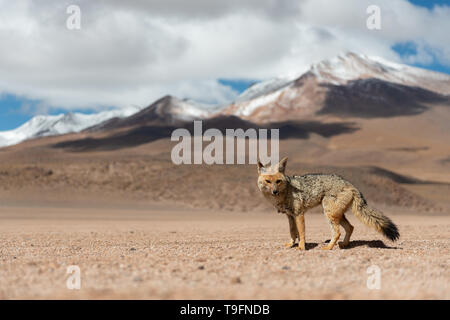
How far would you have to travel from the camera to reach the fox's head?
10.2m

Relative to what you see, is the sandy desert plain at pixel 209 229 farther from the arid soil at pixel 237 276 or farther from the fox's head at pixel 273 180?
the fox's head at pixel 273 180

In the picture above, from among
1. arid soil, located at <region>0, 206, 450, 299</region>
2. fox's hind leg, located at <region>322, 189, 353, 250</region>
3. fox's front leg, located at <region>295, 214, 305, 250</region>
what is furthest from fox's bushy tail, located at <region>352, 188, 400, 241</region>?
fox's front leg, located at <region>295, 214, 305, 250</region>

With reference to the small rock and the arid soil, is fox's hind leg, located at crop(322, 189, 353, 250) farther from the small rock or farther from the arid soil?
the small rock

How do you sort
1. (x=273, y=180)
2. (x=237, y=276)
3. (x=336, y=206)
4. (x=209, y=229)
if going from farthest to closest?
1. (x=209, y=229)
2. (x=336, y=206)
3. (x=273, y=180)
4. (x=237, y=276)

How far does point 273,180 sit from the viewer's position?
33.5ft

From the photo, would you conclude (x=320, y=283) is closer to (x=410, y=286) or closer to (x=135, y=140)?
(x=410, y=286)

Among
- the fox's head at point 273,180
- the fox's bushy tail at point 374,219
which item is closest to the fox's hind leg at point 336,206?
the fox's bushy tail at point 374,219

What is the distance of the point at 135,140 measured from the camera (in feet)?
435

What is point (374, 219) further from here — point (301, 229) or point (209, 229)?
point (209, 229)

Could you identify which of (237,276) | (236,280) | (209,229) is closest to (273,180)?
(237,276)

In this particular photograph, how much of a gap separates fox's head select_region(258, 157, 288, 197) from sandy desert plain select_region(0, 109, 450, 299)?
44.0 inches

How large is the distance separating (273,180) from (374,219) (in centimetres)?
219

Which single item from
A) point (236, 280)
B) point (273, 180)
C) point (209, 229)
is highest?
point (273, 180)
